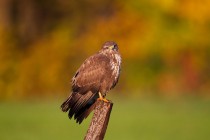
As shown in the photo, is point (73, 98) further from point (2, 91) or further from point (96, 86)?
point (2, 91)

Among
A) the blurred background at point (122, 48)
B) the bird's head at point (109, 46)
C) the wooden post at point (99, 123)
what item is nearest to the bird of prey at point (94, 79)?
the bird's head at point (109, 46)

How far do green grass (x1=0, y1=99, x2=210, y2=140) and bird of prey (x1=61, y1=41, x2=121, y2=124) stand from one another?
883cm

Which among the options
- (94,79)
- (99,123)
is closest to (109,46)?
(94,79)

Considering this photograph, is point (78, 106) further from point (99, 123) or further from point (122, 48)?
point (122, 48)

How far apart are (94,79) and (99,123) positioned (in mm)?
1940

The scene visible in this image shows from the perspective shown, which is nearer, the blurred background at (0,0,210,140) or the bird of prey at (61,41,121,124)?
the bird of prey at (61,41,121,124)

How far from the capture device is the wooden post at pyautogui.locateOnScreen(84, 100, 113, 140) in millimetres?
6230

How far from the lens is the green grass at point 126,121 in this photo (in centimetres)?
1791

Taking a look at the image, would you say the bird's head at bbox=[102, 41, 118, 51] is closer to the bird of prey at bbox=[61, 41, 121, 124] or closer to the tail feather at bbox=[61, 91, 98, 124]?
the bird of prey at bbox=[61, 41, 121, 124]

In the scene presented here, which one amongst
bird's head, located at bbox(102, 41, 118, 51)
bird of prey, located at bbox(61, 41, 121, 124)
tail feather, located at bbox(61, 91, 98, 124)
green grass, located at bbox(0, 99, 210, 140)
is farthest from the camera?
green grass, located at bbox(0, 99, 210, 140)

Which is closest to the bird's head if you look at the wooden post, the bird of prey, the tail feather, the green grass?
the bird of prey

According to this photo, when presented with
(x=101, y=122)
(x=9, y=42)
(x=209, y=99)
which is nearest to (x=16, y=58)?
(x=9, y=42)

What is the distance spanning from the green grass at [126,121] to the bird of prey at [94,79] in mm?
8830

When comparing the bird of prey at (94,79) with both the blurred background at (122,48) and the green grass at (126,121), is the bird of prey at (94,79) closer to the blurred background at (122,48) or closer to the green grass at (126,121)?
the green grass at (126,121)
